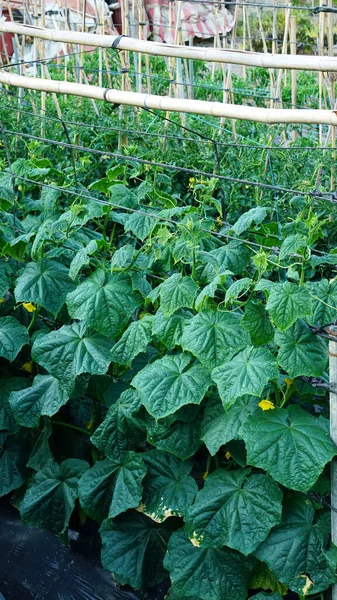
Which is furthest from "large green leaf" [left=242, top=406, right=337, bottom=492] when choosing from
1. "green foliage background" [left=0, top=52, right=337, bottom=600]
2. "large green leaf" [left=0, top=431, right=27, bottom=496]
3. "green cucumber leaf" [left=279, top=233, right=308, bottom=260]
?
"large green leaf" [left=0, top=431, right=27, bottom=496]

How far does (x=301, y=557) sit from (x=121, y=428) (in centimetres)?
72

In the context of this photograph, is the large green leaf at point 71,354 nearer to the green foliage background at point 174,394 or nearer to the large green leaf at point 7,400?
the green foliage background at point 174,394

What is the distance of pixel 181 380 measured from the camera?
2432 mm

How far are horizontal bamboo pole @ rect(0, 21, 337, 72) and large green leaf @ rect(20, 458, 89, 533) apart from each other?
62.4 inches

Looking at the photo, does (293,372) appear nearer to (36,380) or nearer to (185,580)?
(185,580)

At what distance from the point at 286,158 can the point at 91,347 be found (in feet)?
5.93

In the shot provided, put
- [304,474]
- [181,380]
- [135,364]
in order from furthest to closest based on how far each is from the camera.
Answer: [135,364]
[181,380]
[304,474]

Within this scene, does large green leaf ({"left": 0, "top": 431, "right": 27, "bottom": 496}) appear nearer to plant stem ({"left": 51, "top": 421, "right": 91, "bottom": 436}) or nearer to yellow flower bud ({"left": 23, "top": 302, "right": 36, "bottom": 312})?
plant stem ({"left": 51, "top": 421, "right": 91, "bottom": 436})

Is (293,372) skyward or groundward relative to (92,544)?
skyward

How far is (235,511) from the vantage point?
2357mm

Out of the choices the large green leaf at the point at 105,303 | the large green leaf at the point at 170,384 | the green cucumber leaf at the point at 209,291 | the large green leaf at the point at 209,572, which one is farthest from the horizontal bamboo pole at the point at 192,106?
the large green leaf at the point at 209,572

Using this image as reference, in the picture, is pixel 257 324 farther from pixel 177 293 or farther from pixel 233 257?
pixel 233 257

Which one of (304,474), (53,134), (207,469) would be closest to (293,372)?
(304,474)

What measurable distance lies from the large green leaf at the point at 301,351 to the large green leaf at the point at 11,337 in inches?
43.0
